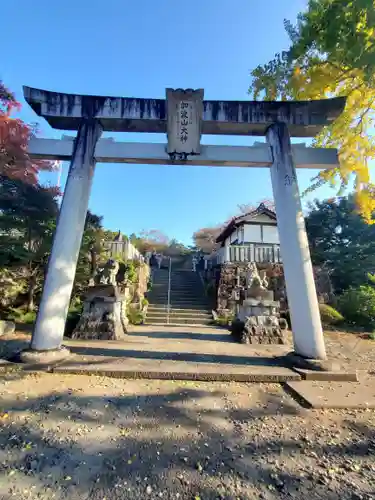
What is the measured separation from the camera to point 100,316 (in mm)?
5898

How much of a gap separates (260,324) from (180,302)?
6.42 m

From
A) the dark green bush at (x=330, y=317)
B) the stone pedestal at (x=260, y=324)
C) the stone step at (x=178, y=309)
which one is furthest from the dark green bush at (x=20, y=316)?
the dark green bush at (x=330, y=317)

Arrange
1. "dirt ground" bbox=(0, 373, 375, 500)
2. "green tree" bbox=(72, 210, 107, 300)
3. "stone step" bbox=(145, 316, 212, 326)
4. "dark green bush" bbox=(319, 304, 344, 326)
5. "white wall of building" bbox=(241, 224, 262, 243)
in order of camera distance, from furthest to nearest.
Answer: "white wall of building" bbox=(241, 224, 262, 243) < "stone step" bbox=(145, 316, 212, 326) < "dark green bush" bbox=(319, 304, 344, 326) < "green tree" bbox=(72, 210, 107, 300) < "dirt ground" bbox=(0, 373, 375, 500)

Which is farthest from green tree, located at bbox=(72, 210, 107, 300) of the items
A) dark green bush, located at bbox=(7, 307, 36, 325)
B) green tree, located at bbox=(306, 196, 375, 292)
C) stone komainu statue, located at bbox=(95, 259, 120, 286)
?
green tree, located at bbox=(306, 196, 375, 292)

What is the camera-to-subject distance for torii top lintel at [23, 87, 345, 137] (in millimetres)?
4578

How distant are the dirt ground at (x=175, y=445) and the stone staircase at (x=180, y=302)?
21.7ft

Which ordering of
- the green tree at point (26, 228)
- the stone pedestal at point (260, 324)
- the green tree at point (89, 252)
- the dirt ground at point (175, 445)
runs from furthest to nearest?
the green tree at point (89, 252), the green tree at point (26, 228), the stone pedestal at point (260, 324), the dirt ground at point (175, 445)

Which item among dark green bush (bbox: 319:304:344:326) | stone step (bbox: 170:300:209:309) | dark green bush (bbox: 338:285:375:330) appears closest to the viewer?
dark green bush (bbox: 338:285:375:330)

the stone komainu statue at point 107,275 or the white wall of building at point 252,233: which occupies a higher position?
the white wall of building at point 252,233

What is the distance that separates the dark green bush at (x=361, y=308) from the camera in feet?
29.9

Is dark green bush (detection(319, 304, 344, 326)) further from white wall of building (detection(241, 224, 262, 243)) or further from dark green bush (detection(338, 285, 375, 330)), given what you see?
white wall of building (detection(241, 224, 262, 243))

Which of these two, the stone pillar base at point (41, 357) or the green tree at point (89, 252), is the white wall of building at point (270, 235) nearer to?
the green tree at point (89, 252)

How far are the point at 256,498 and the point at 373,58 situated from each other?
545 cm

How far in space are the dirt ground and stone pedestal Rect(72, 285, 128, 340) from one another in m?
2.61
